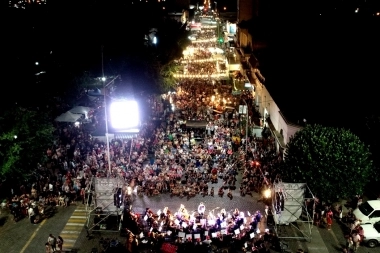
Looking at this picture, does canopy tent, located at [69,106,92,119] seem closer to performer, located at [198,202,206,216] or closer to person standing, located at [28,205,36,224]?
person standing, located at [28,205,36,224]

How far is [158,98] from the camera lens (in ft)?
143

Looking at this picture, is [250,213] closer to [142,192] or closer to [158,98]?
[142,192]

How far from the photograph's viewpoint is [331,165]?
21094 millimetres

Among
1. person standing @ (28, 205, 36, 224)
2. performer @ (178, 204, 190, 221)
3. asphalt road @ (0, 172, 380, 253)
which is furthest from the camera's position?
person standing @ (28, 205, 36, 224)

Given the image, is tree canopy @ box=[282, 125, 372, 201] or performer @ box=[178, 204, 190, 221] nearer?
performer @ box=[178, 204, 190, 221]

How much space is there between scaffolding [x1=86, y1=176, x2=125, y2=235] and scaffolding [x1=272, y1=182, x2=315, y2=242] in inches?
344

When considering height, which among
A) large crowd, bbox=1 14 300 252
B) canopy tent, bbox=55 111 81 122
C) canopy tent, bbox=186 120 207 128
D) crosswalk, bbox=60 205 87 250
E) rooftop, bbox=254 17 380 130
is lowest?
crosswalk, bbox=60 205 87 250

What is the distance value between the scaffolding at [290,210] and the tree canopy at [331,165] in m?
0.91

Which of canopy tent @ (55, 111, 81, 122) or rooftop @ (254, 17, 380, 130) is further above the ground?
rooftop @ (254, 17, 380, 130)

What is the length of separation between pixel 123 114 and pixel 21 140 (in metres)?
10.3

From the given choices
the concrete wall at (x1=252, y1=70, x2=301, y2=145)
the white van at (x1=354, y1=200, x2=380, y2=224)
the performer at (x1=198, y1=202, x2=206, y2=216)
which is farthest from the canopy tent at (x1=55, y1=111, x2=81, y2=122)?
the white van at (x1=354, y1=200, x2=380, y2=224)

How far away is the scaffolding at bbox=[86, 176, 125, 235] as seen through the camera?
20.6 m

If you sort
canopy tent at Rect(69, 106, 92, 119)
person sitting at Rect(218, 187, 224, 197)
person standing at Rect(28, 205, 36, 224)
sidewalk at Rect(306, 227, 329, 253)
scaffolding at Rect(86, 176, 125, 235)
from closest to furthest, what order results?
sidewalk at Rect(306, 227, 329, 253)
scaffolding at Rect(86, 176, 125, 235)
person standing at Rect(28, 205, 36, 224)
person sitting at Rect(218, 187, 224, 197)
canopy tent at Rect(69, 106, 92, 119)

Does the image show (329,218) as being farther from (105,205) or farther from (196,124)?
(196,124)
